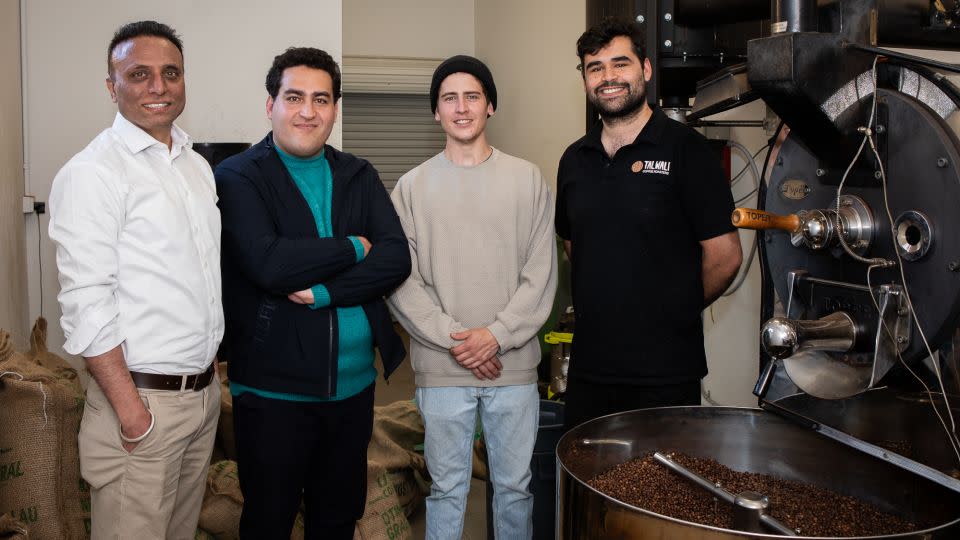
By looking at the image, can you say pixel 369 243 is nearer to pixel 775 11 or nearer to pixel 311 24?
pixel 775 11

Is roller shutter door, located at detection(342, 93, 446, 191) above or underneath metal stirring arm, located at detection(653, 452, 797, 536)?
above

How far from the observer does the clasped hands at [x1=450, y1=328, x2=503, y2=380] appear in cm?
233

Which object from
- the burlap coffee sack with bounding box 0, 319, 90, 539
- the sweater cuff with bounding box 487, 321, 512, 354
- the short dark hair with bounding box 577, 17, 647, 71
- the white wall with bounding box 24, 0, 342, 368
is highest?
the white wall with bounding box 24, 0, 342, 368

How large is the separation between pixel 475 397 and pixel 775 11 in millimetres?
1396

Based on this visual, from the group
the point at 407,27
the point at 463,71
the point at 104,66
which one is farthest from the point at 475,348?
the point at 407,27

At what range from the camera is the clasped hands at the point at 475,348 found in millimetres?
2326

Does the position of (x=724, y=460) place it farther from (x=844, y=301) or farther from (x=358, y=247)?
(x=358, y=247)

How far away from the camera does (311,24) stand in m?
4.48

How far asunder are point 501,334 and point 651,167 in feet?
1.91

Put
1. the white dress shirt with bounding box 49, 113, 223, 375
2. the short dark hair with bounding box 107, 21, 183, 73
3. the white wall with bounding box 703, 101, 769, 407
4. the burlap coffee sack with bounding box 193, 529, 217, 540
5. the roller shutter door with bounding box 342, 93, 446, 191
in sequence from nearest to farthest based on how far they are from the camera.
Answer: the white dress shirt with bounding box 49, 113, 223, 375
the short dark hair with bounding box 107, 21, 183, 73
the burlap coffee sack with bounding box 193, 529, 217, 540
the white wall with bounding box 703, 101, 769, 407
the roller shutter door with bounding box 342, 93, 446, 191

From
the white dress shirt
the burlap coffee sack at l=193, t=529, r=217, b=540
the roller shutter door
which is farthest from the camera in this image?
the roller shutter door

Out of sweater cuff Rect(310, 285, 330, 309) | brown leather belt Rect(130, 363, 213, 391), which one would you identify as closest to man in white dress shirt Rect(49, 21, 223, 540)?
brown leather belt Rect(130, 363, 213, 391)

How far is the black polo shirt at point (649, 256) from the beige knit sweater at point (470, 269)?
0.22 metres

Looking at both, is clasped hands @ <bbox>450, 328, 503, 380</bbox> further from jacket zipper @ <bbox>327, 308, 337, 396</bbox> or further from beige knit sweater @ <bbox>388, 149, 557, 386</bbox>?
jacket zipper @ <bbox>327, 308, 337, 396</bbox>
